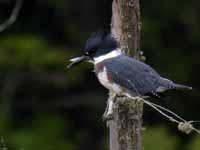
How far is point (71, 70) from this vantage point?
9086 millimetres

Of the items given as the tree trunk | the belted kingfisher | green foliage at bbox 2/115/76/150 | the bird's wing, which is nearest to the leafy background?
green foliage at bbox 2/115/76/150

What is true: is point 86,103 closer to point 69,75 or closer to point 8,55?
point 69,75

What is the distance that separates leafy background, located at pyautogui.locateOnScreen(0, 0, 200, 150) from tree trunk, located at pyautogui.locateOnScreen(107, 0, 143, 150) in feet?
11.8

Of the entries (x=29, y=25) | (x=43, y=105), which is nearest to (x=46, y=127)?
(x=43, y=105)

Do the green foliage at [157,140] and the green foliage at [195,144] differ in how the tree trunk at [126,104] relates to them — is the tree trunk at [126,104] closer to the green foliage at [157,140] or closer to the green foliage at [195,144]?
the green foliage at [157,140]

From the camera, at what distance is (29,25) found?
30.9ft

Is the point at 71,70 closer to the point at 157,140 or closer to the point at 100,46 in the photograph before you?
the point at 157,140

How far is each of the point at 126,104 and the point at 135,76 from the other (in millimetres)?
248

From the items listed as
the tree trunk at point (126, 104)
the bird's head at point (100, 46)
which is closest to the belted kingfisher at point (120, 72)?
the bird's head at point (100, 46)

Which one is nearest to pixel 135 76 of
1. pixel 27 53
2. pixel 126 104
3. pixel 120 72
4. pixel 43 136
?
pixel 120 72

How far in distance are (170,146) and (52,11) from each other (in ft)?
7.00

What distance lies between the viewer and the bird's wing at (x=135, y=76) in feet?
15.6

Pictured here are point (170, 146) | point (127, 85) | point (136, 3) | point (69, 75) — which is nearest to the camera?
point (127, 85)

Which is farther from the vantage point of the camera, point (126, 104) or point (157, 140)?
point (157, 140)
